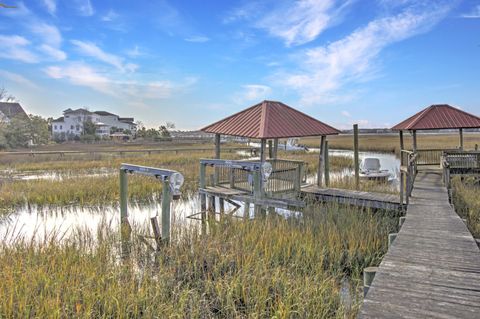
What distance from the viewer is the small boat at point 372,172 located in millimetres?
16484

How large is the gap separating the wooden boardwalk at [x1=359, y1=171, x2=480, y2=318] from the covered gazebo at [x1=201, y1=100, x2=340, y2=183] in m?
4.59

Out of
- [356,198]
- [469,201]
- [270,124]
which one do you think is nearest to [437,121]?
→ [469,201]

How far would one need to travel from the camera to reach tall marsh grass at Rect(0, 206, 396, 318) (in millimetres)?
4312

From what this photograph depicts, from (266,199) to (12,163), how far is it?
2424cm

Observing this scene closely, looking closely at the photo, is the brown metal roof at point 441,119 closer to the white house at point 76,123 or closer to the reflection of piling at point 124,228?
the reflection of piling at point 124,228

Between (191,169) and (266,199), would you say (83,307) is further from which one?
(191,169)

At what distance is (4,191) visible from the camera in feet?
45.4

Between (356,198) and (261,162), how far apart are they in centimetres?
294

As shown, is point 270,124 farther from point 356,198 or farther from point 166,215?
point 166,215

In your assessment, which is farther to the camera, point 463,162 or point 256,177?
point 463,162

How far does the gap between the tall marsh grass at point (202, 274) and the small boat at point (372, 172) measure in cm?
939

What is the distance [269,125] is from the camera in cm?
1044

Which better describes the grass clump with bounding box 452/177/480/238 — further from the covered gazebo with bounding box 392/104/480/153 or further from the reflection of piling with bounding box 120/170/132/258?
the reflection of piling with bounding box 120/170/132/258

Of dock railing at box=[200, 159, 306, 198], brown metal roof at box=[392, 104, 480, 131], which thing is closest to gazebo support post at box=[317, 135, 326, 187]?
dock railing at box=[200, 159, 306, 198]
